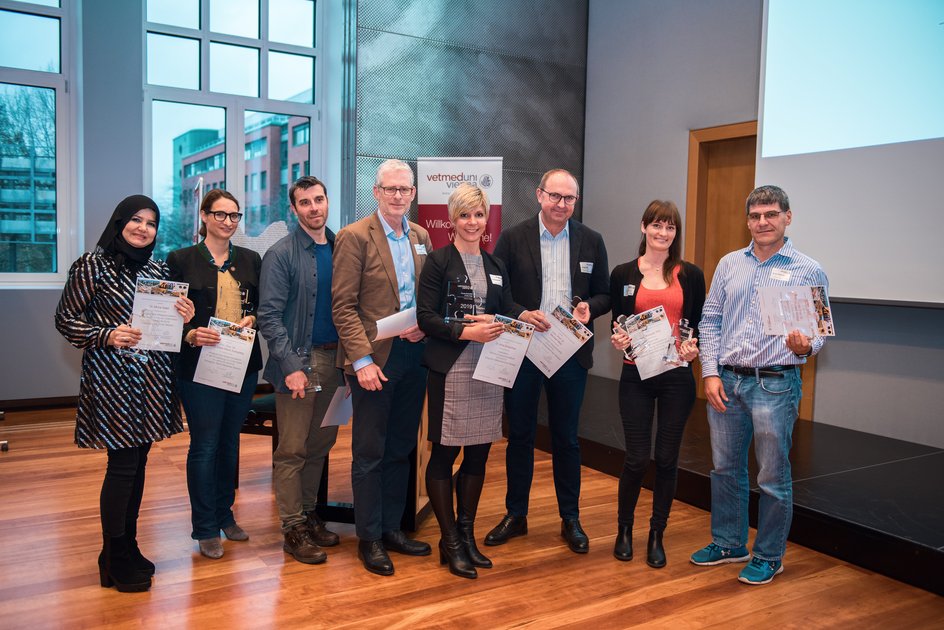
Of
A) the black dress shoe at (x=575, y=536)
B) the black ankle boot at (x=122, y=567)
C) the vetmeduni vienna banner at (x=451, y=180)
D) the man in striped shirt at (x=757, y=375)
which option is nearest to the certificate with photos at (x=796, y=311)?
the man in striped shirt at (x=757, y=375)

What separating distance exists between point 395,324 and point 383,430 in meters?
0.43

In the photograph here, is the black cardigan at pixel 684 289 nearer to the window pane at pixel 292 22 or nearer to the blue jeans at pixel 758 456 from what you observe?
the blue jeans at pixel 758 456

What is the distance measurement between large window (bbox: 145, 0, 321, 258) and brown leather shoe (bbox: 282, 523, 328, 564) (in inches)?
166

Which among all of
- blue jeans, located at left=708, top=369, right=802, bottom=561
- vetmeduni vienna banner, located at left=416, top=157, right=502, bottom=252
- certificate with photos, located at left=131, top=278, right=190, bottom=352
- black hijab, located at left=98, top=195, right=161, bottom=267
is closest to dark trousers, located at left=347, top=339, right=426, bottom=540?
certificate with photos, located at left=131, top=278, right=190, bottom=352

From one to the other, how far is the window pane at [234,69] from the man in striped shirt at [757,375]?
5.32m

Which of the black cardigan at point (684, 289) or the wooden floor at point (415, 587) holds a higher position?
the black cardigan at point (684, 289)

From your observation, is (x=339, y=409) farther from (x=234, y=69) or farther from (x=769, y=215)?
(x=234, y=69)

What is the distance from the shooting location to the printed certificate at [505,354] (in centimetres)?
277

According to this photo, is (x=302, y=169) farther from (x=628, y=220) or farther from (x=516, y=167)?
(x=628, y=220)

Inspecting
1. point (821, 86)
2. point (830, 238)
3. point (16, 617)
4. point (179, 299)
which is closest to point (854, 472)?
point (830, 238)

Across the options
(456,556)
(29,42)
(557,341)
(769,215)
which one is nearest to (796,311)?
(769,215)

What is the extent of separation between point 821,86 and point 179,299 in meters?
3.99

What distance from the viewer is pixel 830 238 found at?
15.3 ft

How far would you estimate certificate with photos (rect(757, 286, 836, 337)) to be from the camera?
258cm
